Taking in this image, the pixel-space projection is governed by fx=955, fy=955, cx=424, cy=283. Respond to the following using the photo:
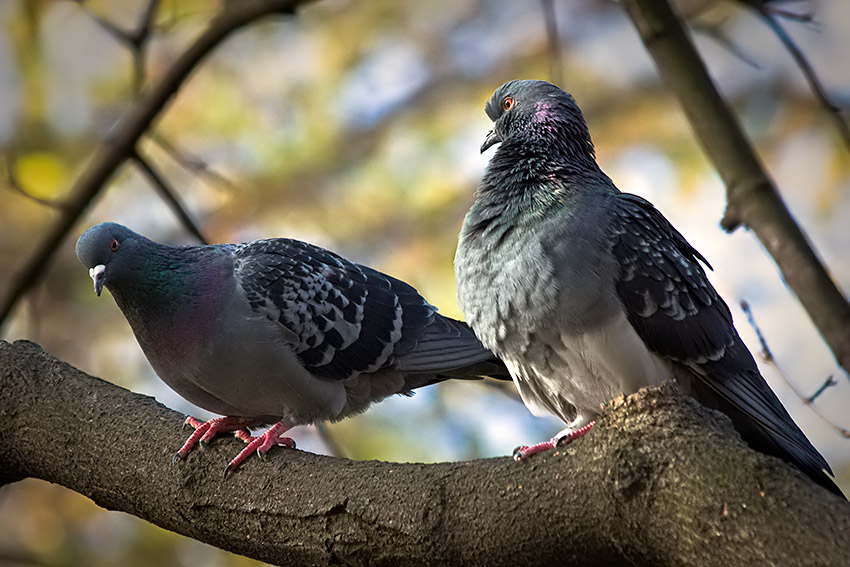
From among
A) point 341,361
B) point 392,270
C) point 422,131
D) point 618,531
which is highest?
point 422,131

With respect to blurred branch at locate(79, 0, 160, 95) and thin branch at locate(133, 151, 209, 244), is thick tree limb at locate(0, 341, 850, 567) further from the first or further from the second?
blurred branch at locate(79, 0, 160, 95)

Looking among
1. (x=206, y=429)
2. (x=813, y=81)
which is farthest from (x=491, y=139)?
(x=206, y=429)

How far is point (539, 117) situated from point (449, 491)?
2054 millimetres

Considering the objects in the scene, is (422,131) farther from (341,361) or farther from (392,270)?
(341,361)

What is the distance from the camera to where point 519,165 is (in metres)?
4.21

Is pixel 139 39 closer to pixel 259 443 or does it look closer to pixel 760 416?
pixel 259 443

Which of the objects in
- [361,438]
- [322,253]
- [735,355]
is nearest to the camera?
[735,355]

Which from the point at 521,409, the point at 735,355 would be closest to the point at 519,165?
the point at 735,355

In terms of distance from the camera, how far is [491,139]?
4699mm

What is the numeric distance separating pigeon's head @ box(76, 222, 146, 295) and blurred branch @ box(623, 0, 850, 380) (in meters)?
2.40

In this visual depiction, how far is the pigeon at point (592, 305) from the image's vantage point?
3.67m

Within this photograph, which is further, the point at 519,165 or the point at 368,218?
the point at 368,218

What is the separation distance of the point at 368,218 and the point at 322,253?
12.0 ft

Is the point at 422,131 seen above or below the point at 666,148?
above
